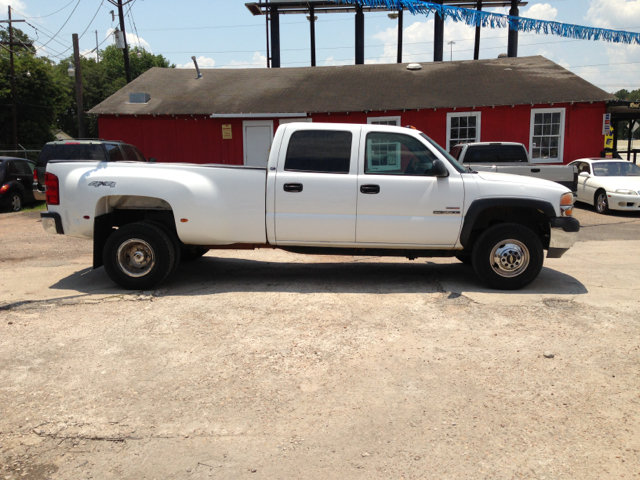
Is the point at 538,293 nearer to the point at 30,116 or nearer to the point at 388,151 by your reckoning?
the point at 388,151

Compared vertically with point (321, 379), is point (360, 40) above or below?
above

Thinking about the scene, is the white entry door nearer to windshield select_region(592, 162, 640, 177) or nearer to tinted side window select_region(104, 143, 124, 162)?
tinted side window select_region(104, 143, 124, 162)

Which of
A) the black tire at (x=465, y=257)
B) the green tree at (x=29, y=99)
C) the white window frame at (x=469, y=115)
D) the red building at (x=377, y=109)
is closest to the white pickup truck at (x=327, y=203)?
the black tire at (x=465, y=257)

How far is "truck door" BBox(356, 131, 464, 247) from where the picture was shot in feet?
20.6

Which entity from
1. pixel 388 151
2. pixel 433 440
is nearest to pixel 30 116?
pixel 388 151

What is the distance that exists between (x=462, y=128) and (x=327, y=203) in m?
14.0

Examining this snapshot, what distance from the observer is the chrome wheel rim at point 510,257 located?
6328 millimetres

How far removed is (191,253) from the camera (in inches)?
309

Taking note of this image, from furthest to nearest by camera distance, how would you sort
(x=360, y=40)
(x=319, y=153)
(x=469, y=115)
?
(x=360, y=40)
(x=469, y=115)
(x=319, y=153)

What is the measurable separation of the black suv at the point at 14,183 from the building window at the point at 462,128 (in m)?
13.9

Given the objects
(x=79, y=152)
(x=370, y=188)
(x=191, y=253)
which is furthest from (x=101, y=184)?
(x=79, y=152)

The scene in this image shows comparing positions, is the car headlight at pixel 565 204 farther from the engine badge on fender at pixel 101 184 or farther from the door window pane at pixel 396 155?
the engine badge on fender at pixel 101 184

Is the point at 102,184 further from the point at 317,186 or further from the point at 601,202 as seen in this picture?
the point at 601,202

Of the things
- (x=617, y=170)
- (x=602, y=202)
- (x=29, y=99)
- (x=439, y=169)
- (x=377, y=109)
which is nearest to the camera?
(x=439, y=169)
